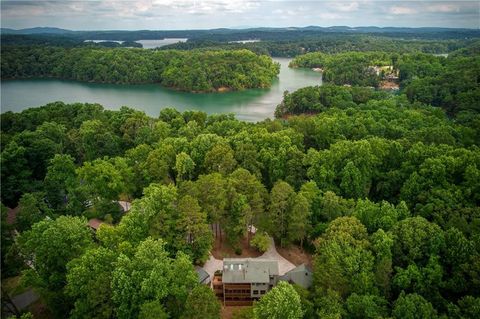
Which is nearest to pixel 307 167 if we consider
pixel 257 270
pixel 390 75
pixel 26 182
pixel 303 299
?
pixel 257 270

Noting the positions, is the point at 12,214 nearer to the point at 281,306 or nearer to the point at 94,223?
the point at 94,223

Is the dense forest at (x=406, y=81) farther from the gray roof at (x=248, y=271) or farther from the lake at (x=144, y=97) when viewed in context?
the gray roof at (x=248, y=271)

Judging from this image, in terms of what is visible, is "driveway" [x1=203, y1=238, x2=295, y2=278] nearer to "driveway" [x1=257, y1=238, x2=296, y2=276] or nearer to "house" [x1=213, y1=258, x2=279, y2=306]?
"driveway" [x1=257, y1=238, x2=296, y2=276]

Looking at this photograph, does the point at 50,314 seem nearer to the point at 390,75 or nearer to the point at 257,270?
the point at 257,270

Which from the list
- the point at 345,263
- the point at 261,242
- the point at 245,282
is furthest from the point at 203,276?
the point at 345,263

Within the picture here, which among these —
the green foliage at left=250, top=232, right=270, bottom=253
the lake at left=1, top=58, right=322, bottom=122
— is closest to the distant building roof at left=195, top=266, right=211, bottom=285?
the green foliage at left=250, top=232, right=270, bottom=253

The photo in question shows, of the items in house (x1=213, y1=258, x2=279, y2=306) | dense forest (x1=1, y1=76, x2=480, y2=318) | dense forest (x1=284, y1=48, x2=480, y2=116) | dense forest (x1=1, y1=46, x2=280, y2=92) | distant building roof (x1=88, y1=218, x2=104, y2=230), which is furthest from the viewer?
dense forest (x1=1, y1=46, x2=280, y2=92)

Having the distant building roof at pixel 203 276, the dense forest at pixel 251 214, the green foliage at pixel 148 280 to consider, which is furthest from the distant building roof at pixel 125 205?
the green foliage at pixel 148 280
